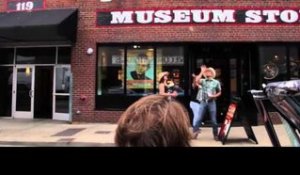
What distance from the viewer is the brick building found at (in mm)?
14969

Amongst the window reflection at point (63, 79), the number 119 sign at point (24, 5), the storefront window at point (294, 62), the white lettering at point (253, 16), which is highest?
the number 119 sign at point (24, 5)

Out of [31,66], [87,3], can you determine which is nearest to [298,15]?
[87,3]

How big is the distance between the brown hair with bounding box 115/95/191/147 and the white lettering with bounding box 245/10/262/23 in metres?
13.7

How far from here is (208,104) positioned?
11.7 m

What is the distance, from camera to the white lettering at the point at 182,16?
49.5ft

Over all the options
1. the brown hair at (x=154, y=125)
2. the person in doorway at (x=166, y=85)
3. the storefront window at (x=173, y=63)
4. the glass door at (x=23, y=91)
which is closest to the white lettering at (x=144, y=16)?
the storefront window at (x=173, y=63)

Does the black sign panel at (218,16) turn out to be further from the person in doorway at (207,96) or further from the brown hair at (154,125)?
the brown hair at (154,125)

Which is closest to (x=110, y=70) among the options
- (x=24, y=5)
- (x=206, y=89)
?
(x=24, y=5)

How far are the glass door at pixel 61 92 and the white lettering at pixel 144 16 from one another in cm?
305

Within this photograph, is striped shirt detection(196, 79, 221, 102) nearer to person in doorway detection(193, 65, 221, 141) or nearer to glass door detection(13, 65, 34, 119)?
person in doorway detection(193, 65, 221, 141)

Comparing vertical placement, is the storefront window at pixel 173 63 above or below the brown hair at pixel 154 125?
above

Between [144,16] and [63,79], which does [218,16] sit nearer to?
[144,16]

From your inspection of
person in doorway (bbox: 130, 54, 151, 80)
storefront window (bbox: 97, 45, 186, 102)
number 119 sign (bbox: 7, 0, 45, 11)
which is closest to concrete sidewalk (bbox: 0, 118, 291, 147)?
storefront window (bbox: 97, 45, 186, 102)
